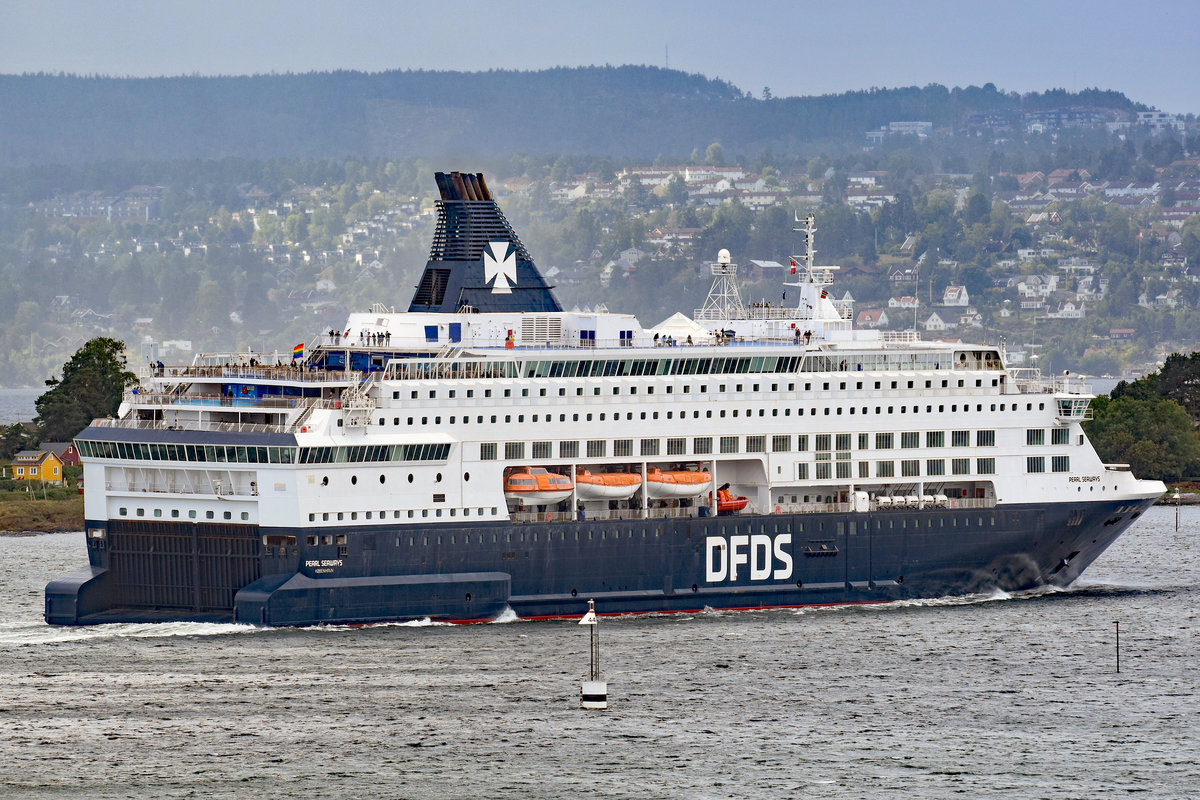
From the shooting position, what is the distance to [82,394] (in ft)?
297

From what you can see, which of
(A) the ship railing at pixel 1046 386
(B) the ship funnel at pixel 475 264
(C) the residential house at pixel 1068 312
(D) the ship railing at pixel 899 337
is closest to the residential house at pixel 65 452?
(B) the ship funnel at pixel 475 264

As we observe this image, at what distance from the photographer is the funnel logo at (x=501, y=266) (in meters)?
54.4

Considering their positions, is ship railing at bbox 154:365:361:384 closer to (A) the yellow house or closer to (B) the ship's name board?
(B) the ship's name board

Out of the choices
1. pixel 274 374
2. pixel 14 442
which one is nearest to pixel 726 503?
pixel 274 374

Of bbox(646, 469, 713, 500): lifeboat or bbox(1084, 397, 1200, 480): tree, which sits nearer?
bbox(646, 469, 713, 500): lifeboat

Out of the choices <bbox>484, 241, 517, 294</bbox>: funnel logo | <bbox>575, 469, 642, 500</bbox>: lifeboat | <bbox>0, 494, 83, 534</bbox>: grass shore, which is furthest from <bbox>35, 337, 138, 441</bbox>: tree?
<bbox>575, 469, 642, 500</bbox>: lifeboat

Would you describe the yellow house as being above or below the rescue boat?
above

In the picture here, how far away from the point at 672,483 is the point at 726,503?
5.67 feet

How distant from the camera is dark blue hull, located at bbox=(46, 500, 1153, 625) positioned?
46.5 metres

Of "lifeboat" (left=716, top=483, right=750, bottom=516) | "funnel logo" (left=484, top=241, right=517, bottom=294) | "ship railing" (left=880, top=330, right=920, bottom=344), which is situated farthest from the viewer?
"funnel logo" (left=484, top=241, right=517, bottom=294)

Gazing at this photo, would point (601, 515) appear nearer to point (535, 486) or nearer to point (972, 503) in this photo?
point (535, 486)

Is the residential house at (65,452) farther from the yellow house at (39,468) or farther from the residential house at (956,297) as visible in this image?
the residential house at (956,297)

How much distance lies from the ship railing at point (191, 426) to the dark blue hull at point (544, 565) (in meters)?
2.42

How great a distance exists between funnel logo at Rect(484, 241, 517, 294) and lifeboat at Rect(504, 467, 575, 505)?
7.55 meters
